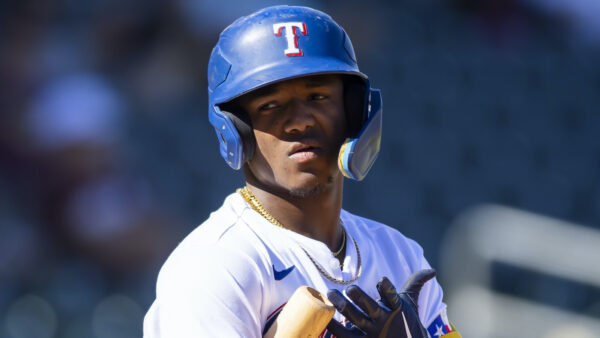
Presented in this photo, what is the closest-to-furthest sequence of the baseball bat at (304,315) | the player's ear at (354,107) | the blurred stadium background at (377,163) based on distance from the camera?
the baseball bat at (304,315) → the player's ear at (354,107) → the blurred stadium background at (377,163)

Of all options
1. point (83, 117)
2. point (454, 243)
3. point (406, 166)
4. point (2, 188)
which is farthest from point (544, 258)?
point (2, 188)

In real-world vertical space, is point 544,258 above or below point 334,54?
below

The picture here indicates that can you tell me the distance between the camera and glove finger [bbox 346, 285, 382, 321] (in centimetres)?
174

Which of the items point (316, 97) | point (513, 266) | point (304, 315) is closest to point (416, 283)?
point (304, 315)

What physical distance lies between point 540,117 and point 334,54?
5.08 metres

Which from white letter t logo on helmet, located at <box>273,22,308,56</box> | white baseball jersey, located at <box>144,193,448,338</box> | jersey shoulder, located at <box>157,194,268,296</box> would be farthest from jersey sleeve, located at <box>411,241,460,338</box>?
white letter t logo on helmet, located at <box>273,22,308,56</box>

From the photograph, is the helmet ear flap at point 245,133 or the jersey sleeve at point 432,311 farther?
the jersey sleeve at point 432,311

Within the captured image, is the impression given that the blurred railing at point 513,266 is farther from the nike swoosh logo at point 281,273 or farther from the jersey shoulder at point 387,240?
the nike swoosh logo at point 281,273

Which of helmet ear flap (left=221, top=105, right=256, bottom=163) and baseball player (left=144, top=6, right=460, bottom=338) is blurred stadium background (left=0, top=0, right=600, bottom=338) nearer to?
baseball player (left=144, top=6, right=460, bottom=338)

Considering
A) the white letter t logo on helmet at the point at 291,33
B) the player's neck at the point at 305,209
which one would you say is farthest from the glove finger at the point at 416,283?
the white letter t logo on helmet at the point at 291,33

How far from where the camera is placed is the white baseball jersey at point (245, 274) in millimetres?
1673

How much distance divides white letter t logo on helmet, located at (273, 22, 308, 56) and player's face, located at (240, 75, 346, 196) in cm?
7

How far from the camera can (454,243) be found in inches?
180

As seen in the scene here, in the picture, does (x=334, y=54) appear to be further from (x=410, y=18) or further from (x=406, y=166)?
(x=410, y=18)
